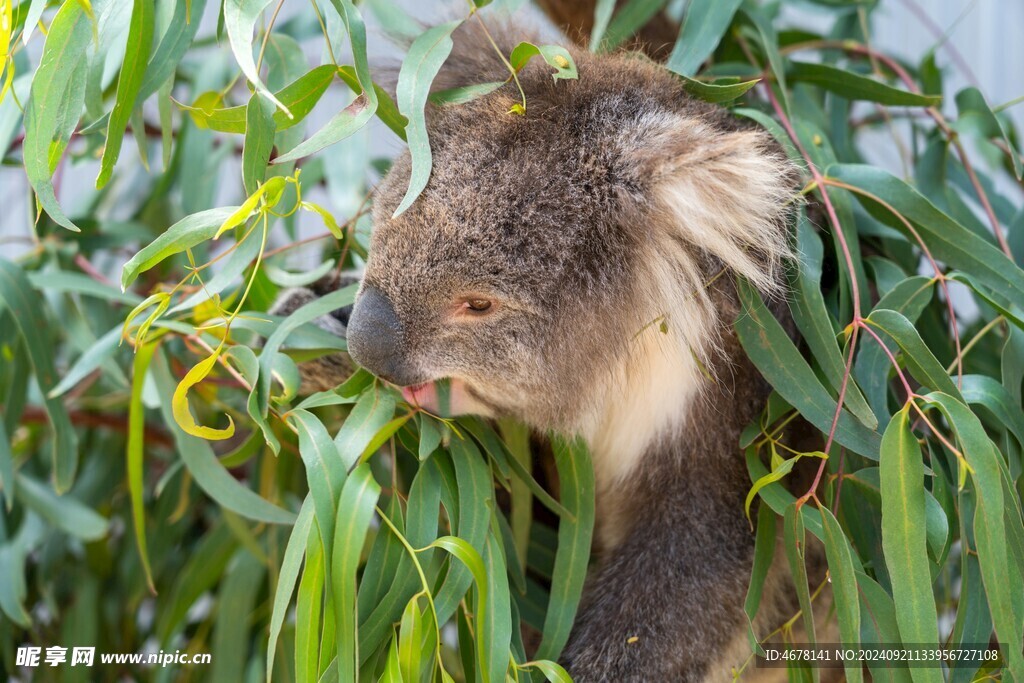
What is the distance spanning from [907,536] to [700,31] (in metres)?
0.96

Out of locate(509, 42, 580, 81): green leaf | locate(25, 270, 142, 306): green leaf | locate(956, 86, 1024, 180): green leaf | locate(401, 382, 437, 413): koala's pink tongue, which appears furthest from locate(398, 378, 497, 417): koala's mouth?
locate(956, 86, 1024, 180): green leaf

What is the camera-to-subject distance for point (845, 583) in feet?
4.16

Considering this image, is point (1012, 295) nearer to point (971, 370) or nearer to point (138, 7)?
point (971, 370)

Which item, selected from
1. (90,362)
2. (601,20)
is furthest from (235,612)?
(601,20)

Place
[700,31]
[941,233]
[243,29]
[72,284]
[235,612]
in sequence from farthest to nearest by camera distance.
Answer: [235,612], [72,284], [700,31], [941,233], [243,29]

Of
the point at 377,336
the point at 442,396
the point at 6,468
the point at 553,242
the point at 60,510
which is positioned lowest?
the point at 60,510

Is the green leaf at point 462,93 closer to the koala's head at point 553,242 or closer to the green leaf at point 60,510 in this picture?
the koala's head at point 553,242

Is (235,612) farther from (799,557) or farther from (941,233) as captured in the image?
(941,233)

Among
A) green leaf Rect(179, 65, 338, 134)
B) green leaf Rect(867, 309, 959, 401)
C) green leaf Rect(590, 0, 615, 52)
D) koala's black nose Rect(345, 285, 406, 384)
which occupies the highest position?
green leaf Rect(590, 0, 615, 52)

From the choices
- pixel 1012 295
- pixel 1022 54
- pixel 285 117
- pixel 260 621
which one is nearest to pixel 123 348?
pixel 260 621

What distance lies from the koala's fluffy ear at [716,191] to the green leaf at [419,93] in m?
0.32

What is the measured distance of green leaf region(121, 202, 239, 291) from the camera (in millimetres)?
1222

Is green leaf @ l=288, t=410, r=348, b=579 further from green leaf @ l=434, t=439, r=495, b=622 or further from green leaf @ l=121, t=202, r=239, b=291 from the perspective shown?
green leaf @ l=121, t=202, r=239, b=291

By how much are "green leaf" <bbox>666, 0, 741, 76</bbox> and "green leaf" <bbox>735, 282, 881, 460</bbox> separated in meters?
0.46
